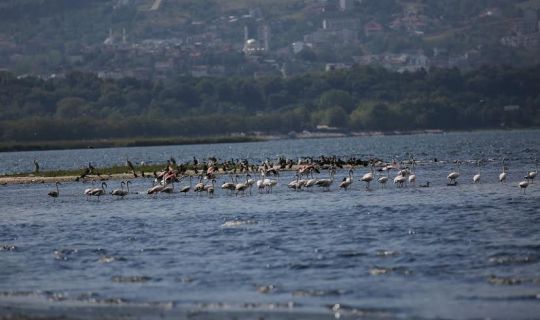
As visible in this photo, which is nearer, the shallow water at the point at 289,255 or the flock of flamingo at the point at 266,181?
the shallow water at the point at 289,255

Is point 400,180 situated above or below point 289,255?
above

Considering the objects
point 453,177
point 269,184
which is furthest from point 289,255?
point 453,177

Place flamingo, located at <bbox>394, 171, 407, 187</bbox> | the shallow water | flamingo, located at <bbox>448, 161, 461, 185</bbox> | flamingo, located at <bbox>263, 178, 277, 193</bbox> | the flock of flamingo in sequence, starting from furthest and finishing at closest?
flamingo, located at <bbox>448, 161, 461, 185</bbox> → flamingo, located at <bbox>263, 178, 277, 193</bbox> → the flock of flamingo → flamingo, located at <bbox>394, 171, 407, 187</bbox> → the shallow water

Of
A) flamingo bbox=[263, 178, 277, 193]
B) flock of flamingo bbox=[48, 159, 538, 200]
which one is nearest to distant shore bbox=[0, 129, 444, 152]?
flock of flamingo bbox=[48, 159, 538, 200]

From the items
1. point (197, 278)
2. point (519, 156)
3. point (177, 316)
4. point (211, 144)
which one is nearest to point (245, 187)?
point (197, 278)

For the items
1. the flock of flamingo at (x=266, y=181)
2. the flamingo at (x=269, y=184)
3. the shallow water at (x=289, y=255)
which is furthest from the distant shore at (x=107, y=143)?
the shallow water at (x=289, y=255)

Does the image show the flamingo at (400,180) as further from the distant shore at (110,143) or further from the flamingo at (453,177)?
the distant shore at (110,143)

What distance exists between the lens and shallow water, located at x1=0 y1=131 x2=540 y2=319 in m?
29.7

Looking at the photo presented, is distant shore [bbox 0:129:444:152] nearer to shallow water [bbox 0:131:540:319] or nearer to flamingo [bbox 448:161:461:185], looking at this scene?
flamingo [bbox 448:161:461:185]

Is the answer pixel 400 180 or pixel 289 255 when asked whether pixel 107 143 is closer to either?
pixel 400 180

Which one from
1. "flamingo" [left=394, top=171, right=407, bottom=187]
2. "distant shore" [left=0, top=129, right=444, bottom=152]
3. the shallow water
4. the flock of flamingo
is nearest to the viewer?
the shallow water

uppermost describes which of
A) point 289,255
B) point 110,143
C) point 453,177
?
point 453,177

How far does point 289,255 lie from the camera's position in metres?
36.4

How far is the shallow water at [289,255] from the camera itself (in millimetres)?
29734
